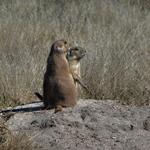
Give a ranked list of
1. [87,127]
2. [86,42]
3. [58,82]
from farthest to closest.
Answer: [86,42] < [58,82] < [87,127]

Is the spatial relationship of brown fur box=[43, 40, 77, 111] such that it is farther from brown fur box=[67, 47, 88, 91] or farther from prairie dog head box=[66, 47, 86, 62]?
prairie dog head box=[66, 47, 86, 62]

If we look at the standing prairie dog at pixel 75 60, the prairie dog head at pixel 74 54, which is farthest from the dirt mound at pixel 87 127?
the prairie dog head at pixel 74 54

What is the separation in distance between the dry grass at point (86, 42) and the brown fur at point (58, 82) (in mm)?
1048

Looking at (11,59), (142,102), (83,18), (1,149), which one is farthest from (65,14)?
(1,149)

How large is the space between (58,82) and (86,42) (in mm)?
3329

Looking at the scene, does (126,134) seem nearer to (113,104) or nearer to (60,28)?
(113,104)

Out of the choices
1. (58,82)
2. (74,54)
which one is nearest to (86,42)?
(74,54)

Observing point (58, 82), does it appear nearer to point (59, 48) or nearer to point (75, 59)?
point (59, 48)

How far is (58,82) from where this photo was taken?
731 centimetres

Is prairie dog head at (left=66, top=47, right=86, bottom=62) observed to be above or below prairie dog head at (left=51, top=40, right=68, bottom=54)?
below

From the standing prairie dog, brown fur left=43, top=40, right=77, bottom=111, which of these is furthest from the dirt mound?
the standing prairie dog

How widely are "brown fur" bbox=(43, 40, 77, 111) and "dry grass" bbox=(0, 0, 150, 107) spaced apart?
41.3 inches

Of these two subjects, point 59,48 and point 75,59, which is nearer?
point 59,48

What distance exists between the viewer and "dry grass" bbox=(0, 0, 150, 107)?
8656 mm
